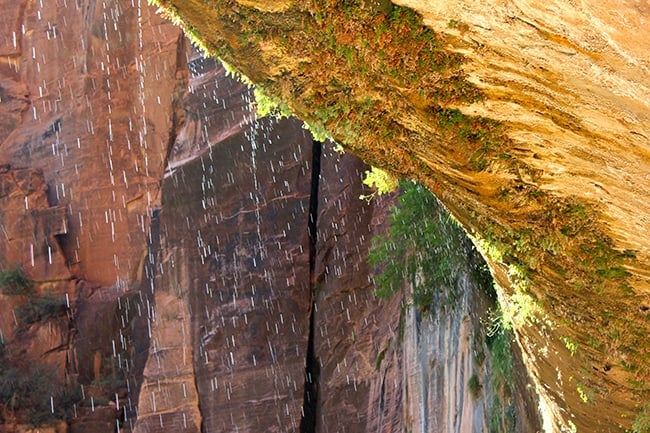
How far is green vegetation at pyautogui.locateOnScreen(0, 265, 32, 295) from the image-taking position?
24750 mm

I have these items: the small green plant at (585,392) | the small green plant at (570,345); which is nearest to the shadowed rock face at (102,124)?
the small green plant at (585,392)

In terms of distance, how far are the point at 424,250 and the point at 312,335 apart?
502 cm

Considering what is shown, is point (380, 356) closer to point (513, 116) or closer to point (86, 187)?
point (513, 116)

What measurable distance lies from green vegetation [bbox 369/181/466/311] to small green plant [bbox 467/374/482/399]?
3.72 feet

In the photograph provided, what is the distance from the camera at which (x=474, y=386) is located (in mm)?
11336

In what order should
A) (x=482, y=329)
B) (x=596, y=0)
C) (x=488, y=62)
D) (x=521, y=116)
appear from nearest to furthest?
(x=596, y=0), (x=488, y=62), (x=521, y=116), (x=482, y=329)

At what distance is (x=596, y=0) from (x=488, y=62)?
1218 millimetres

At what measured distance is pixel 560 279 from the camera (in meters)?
7.15

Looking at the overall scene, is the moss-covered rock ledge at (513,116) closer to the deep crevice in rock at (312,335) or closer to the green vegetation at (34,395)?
the deep crevice in rock at (312,335)

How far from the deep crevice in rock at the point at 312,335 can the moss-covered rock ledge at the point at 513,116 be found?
9.46 meters

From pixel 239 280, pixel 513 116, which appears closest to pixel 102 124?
pixel 239 280

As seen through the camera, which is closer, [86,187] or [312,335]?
[312,335]

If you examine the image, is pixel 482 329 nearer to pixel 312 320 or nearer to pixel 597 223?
Answer: pixel 597 223

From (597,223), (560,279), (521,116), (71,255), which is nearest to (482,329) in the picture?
(560,279)
